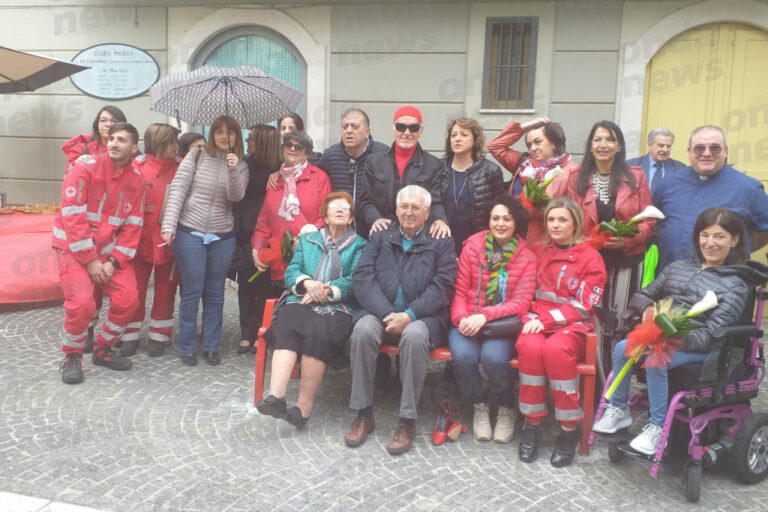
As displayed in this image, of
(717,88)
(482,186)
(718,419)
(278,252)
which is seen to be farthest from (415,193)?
(717,88)

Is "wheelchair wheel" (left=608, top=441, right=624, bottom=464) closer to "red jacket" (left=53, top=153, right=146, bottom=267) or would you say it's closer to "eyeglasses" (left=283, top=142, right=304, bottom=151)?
"eyeglasses" (left=283, top=142, right=304, bottom=151)

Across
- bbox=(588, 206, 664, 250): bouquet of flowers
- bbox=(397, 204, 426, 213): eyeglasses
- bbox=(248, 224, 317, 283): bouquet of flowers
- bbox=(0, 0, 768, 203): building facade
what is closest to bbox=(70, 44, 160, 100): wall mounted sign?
bbox=(0, 0, 768, 203): building facade

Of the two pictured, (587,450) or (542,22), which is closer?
(587,450)

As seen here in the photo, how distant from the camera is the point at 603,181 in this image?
4500 millimetres

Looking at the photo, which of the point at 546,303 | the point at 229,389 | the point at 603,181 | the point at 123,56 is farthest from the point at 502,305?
the point at 123,56

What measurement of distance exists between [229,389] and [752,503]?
348 cm

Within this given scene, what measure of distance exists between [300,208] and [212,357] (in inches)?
59.0

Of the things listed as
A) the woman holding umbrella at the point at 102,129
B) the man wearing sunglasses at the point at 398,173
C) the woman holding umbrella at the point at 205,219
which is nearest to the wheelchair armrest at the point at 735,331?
the man wearing sunglasses at the point at 398,173

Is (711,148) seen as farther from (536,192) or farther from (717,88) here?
(717,88)

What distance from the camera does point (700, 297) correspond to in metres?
3.72

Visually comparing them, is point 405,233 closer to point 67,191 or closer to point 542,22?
point 67,191

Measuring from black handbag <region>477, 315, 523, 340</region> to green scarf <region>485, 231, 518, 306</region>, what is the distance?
198mm

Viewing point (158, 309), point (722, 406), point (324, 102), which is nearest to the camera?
point (722, 406)

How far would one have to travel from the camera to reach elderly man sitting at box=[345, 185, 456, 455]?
13.3ft
